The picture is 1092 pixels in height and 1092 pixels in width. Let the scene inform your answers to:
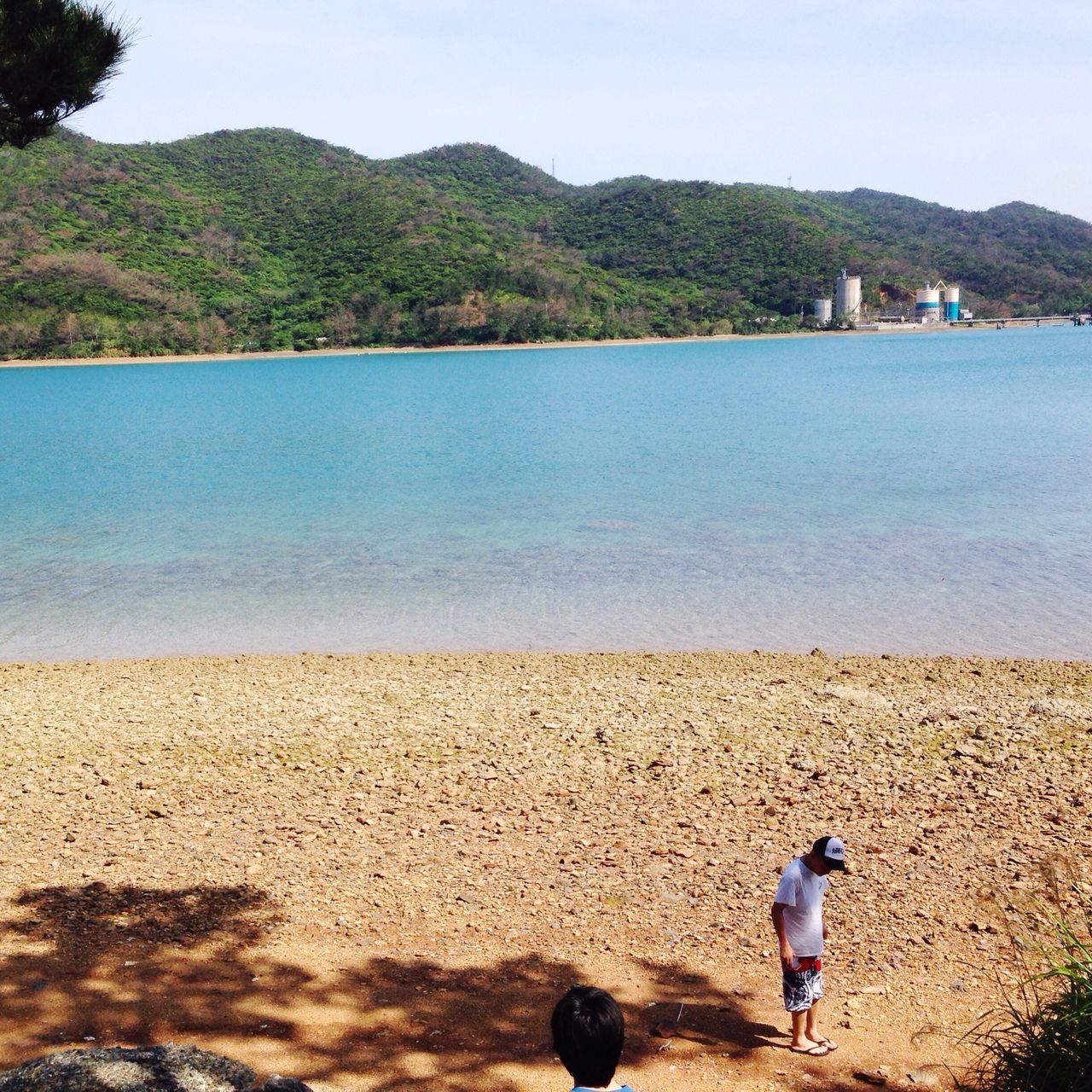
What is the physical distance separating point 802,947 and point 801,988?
5.9 inches

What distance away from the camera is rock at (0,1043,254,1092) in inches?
98.5

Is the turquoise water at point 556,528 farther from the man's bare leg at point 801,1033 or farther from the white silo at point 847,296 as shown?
the white silo at point 847,296

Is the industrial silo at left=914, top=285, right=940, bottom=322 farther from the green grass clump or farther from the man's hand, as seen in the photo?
the green grass clump

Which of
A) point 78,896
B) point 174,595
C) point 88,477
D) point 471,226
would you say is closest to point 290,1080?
point 78,896

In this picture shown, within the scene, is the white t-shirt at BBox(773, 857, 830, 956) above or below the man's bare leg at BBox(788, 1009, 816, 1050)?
above

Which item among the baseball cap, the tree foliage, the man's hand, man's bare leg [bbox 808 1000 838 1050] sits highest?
the tree foliage

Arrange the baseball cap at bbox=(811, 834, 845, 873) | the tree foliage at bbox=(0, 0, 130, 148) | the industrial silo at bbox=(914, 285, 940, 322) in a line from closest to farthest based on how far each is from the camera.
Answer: the baseball cap at bbox=(811, 834, 845, 873)
the tree foliage at bbox=(0, 0, 130, 148)
the industrial silo at bbox=(914, 285, 940, 322)

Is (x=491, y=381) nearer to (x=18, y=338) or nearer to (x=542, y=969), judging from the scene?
(x=18, y=338)

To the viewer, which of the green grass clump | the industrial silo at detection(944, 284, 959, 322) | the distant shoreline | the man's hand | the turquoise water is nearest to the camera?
the green grass clump

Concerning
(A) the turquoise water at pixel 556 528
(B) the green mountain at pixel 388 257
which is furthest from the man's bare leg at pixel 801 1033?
(B) the green mountain at pixel 388 257

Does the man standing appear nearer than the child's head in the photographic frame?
No

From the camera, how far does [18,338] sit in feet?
286

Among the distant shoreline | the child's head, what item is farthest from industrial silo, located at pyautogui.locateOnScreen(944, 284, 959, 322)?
the child's head

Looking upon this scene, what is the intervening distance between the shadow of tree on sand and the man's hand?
337mm
